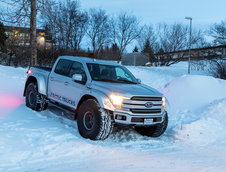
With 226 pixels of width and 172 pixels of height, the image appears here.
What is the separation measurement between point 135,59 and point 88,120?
32.7 m

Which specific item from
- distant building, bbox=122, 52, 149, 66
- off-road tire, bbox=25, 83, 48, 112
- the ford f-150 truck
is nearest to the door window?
the ford f-150 truck

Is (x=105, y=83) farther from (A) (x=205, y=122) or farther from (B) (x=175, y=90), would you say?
(B) (x=175, y=90)

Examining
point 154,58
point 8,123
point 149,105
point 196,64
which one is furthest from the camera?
point 154,58

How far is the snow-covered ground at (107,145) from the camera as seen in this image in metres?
4.35

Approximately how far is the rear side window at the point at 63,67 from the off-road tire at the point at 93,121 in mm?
1510

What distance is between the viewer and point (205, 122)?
23.5 feet

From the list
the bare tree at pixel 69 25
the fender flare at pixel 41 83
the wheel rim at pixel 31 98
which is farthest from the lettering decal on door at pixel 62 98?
the bare tree at pixel 69 25

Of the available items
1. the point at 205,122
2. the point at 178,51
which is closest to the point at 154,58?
the point at 178,51

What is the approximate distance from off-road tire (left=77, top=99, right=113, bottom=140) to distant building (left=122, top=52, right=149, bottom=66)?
3240cm

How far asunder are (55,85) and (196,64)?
26945mm

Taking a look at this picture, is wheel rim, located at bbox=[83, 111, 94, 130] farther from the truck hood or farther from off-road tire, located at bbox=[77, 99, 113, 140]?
the truck hood

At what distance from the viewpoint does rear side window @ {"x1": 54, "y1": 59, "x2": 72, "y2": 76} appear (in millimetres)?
7018

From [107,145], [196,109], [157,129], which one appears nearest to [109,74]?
[157,129]

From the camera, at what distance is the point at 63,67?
283 inches
